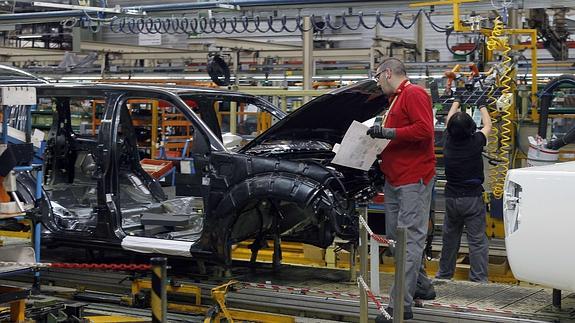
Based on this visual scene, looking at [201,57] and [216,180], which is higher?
[201,57]

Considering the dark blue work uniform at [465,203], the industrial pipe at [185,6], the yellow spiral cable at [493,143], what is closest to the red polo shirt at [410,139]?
the dark blue work uniform at [465,203]

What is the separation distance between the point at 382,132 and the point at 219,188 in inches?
63.6

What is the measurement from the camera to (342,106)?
637cm

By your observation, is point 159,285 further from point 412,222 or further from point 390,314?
point 412,222

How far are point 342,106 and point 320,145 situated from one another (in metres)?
0.48

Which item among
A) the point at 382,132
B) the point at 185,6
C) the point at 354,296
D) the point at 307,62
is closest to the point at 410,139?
the point at 382,132

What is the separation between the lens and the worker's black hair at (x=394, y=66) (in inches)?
207

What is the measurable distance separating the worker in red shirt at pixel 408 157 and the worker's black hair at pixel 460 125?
1518 millimetres

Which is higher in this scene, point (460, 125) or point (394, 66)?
point (394, 66)

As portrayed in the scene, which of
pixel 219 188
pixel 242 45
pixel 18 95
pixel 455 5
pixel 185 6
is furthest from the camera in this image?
pixel 242 45

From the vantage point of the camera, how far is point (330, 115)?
652 centimetres

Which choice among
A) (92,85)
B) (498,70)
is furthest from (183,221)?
(498,70)

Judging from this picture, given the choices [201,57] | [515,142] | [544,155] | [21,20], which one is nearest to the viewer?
[544,155]

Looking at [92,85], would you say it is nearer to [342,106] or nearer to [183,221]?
[183,221]
